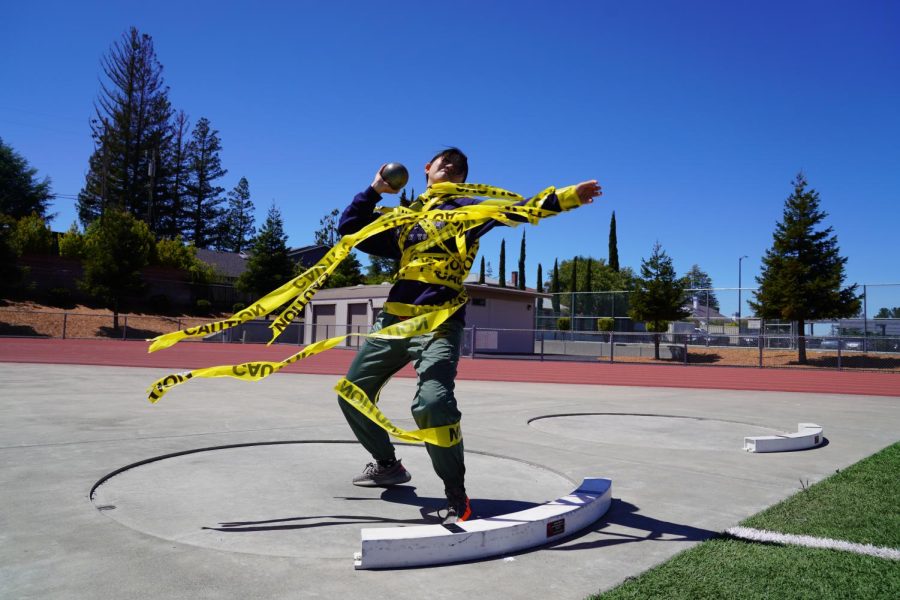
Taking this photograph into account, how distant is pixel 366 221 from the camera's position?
4098 millimetres

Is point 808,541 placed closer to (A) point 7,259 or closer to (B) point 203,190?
(A) point 7,259

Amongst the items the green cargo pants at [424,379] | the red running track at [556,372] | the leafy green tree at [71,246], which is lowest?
the red running track at [556,372]

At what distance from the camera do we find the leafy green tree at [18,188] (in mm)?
50219

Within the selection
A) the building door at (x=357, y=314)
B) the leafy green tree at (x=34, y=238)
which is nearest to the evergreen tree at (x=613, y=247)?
the building door at (x=357, y=314)

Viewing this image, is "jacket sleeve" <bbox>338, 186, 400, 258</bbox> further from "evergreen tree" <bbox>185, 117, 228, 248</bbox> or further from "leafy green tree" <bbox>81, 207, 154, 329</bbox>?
"evergreen tree" <bbox>185, 117, 228, 248</bbox>

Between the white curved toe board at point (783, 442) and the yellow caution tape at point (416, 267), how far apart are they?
12.4ft

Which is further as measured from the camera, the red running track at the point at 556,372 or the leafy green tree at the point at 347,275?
the leafy green tree at the point at 347,275

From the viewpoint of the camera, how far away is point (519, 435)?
261 inches

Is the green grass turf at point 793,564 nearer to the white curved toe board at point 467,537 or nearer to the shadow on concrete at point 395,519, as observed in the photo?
the white curved toe board at point 467,537

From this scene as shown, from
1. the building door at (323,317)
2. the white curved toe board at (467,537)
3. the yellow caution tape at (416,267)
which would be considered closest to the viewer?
the white curved toe board at (467,537)

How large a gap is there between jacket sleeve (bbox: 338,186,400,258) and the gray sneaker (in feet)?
4.94

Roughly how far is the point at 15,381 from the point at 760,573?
39.5 ft

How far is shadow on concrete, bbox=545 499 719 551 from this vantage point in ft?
10.6

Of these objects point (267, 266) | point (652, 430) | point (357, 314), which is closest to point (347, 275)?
point (267, 266)
